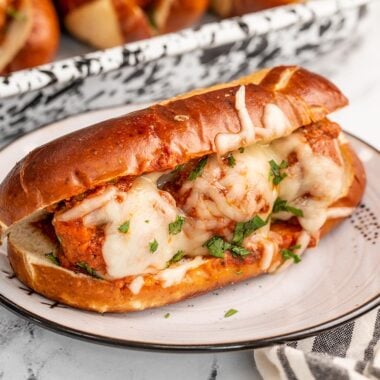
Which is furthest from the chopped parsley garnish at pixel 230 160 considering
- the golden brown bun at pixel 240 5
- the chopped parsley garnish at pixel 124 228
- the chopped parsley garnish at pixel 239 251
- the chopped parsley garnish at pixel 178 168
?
the golden brown bun at pixel 240 5

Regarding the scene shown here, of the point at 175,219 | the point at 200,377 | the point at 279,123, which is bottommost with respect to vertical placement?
the point at 200,377

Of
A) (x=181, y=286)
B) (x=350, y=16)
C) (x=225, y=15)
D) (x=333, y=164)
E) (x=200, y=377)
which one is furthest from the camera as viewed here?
(x=225, y=15)

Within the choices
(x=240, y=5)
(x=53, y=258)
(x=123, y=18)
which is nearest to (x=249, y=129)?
(x=53, y=258)

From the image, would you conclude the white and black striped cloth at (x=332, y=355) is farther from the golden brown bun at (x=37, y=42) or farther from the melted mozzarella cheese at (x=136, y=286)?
the golden brown bun at (x=37, y=42)

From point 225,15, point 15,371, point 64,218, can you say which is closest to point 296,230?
point 64,218

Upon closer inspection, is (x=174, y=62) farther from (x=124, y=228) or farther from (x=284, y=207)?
(x=124, y=228)

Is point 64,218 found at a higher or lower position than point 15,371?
higher

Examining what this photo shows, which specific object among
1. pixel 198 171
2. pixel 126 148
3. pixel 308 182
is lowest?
pixel 308 182

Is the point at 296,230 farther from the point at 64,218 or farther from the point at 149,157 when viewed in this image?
the point at 64,218

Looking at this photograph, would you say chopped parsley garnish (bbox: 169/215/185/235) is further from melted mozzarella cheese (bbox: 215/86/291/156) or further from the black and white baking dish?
the black and white baking dish
